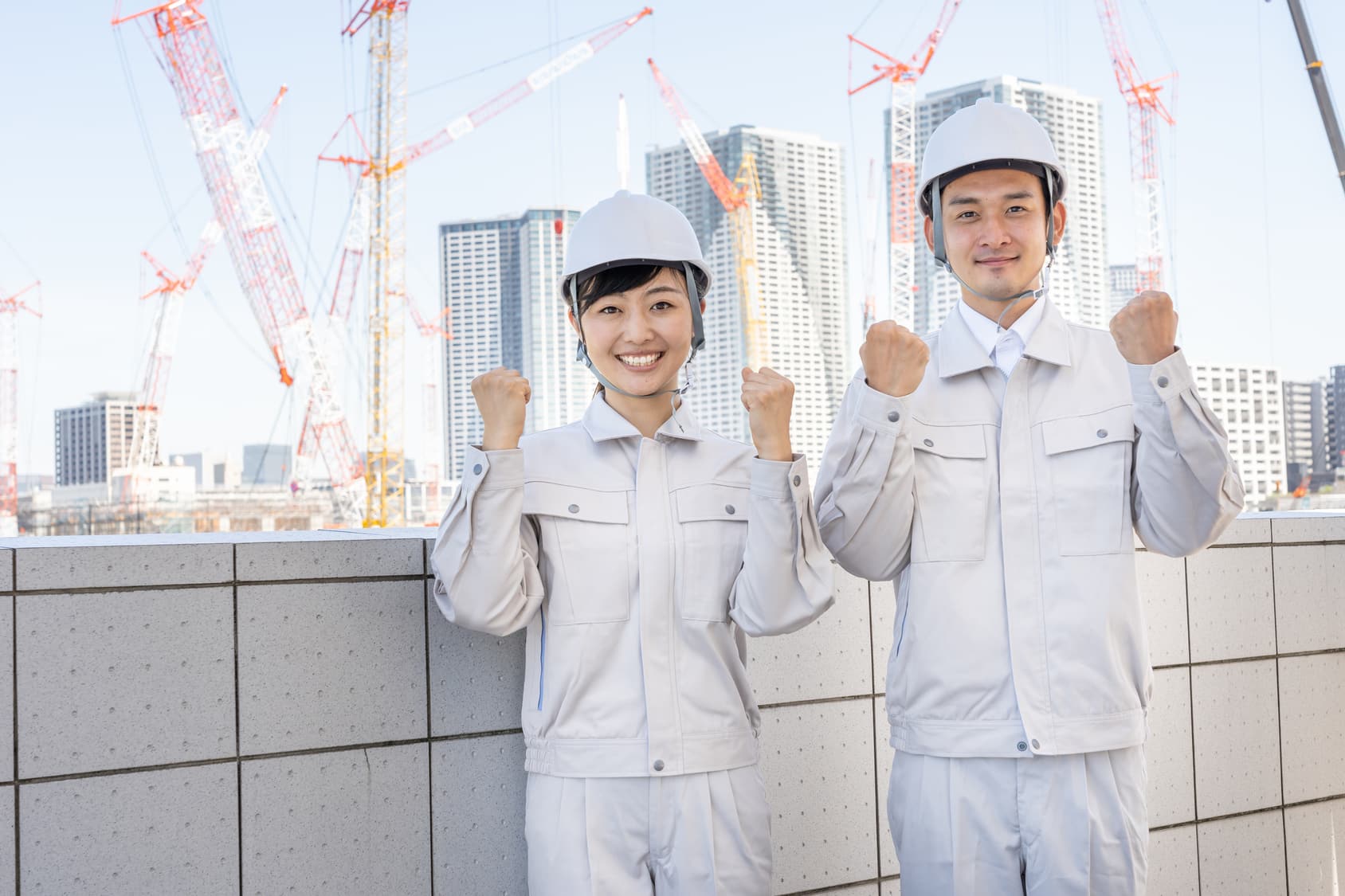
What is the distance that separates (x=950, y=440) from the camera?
2178mm

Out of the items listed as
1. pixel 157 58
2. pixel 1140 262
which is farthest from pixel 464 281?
pixel 1140 262

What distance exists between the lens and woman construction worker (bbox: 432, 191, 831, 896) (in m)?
1.96

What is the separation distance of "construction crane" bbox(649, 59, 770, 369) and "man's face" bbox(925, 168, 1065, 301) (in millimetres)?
47769

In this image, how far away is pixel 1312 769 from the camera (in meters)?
3.55

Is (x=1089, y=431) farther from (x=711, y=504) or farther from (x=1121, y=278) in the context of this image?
(x=1121, y=278)

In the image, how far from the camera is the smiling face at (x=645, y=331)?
7.02 feet

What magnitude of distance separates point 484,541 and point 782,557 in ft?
1.67

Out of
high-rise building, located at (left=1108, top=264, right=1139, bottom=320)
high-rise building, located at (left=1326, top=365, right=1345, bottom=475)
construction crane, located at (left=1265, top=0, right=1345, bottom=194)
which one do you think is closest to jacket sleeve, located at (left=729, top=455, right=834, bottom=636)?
construction crane, located at (left=1265, top=0, right=1345, bottom=194)

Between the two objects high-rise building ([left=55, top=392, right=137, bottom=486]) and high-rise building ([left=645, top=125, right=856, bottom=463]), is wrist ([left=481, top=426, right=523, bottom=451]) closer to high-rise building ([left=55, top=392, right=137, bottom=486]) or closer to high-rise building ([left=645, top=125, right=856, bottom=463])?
high-rise building ([left=645, top=125, right=856, bottom=463])

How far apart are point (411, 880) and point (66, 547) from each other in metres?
0.98

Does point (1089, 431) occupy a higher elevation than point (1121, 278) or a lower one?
lower

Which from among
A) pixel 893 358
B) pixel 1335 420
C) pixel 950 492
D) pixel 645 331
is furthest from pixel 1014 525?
pixel 1335 420

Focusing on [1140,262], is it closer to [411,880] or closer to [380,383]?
[380,383]

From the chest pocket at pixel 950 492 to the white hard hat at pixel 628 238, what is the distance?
55 centimetres
